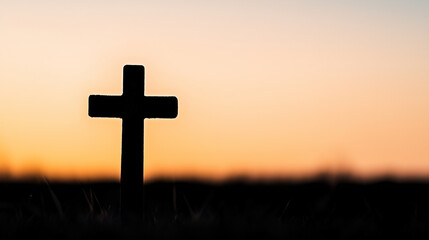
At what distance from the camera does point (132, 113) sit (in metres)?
8.09

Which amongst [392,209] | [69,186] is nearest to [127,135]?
[392,209]

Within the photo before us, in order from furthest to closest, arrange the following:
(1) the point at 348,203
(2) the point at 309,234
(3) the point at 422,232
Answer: (1) the point at 348,203
(3) the point at 422,232
(2) the point at 309,234

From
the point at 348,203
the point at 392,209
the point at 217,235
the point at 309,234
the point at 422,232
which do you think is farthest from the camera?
the point at 348,203

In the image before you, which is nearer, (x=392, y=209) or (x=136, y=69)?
(x=136, y=69)

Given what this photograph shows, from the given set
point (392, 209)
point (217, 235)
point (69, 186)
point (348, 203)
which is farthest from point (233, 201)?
point (217, 235)

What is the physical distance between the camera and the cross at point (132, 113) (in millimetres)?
8008

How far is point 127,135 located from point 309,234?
3.32 meters

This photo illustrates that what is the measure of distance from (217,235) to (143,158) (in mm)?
3369

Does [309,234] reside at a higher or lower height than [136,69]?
lower

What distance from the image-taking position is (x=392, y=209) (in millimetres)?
9672

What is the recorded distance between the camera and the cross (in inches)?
315

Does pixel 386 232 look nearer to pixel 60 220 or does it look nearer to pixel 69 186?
pixel 60 220

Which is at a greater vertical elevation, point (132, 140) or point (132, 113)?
point (132, 113)

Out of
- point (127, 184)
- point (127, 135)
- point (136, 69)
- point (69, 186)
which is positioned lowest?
point (69, 186)
